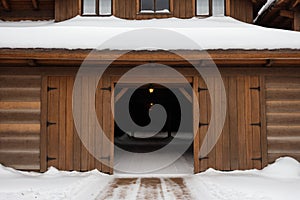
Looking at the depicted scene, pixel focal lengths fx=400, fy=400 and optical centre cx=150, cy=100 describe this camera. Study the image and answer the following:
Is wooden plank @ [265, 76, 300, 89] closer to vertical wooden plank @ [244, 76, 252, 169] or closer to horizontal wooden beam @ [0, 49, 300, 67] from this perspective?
vertical wooden plank @ [244, 76, 252, 169]

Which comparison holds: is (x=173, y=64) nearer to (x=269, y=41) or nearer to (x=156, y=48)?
(x=156, y=48)

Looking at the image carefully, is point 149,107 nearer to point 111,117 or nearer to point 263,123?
point 111,117

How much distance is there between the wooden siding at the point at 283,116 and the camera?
35.2 ft

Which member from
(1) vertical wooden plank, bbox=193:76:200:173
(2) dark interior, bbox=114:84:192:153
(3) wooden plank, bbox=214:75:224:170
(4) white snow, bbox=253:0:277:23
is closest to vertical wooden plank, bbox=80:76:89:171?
(1) vertical wooden plank, bbox=193:76:200:173

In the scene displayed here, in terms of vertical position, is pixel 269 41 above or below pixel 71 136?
above

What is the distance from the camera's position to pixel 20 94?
422 inches

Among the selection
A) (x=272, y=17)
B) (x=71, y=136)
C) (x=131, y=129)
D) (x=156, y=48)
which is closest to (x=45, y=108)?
(x=71, y=136)

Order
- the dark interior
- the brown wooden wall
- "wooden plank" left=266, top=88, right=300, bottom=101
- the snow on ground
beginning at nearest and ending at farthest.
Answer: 1. the snow on ground
2. "wooden plank" left=266, top=88, right=300, bottom=101
3. the brown wooden wall
4. the dark interior

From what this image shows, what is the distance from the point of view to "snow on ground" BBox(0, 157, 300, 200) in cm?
755

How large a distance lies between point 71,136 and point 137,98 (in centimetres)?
1538

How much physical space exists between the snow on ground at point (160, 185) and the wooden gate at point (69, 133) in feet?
0.97

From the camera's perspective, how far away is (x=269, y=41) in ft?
34.1

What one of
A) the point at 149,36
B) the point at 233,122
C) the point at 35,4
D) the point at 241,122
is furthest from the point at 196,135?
the point at 35,4

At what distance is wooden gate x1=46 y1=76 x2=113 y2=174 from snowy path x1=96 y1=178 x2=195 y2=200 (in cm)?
118
